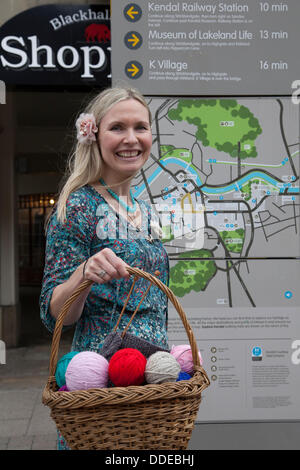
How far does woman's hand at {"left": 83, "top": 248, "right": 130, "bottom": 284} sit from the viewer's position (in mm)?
1292

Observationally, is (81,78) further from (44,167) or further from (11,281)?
(44,167)

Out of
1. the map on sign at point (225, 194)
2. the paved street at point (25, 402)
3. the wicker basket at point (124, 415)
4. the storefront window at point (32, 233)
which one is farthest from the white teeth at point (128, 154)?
the storefront window at point (32, 233)

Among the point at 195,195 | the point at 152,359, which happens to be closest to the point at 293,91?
the point at 195,195

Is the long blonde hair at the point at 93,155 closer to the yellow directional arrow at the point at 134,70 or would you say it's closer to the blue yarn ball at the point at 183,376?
the blue yarn ball at the point at 183,376

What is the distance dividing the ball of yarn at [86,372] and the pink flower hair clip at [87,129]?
65cm

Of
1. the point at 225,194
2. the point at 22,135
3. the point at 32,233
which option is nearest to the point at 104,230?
the point at 225,194

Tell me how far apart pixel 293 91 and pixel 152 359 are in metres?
2.40

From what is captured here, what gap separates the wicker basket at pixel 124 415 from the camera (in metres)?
1.14

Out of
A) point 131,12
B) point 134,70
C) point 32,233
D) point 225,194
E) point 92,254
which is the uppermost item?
point 131,12

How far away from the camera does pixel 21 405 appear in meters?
5.21

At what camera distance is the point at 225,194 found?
10.7 feet

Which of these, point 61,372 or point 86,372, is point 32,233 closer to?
point 61,372

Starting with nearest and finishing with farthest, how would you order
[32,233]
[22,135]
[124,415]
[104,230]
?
[124,415]
[104,230]
[22,135]
[32,233]

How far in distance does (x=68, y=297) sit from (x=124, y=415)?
0.38 meters
